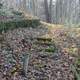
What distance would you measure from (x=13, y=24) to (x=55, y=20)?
11.4m

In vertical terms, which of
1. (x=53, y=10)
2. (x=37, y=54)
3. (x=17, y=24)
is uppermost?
(x=17, y=24)

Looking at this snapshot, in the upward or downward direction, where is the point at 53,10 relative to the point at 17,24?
downward

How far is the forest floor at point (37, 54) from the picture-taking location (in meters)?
7.45

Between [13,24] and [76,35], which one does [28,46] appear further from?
[76,35]

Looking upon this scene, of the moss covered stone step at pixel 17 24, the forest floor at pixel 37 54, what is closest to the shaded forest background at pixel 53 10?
the moss covered stone step at pixel 17 24

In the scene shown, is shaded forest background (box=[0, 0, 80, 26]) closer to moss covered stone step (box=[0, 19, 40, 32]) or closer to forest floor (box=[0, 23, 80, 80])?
moss covered stone step (box=[0, 19, 40, 32])

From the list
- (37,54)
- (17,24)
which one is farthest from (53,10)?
(37,54)

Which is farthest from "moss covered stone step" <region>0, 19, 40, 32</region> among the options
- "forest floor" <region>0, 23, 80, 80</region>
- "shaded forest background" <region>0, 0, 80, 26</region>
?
"shaded forest background" <region>0, 0, 80, 26</region>

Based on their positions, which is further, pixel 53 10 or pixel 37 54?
pixel 53 10

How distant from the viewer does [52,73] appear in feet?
25.7

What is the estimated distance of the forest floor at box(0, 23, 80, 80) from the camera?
7449 mm

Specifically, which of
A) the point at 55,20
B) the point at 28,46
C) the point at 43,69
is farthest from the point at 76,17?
the point at 43,69

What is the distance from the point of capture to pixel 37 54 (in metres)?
9.07

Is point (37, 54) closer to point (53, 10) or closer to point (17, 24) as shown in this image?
point (17, 24)
